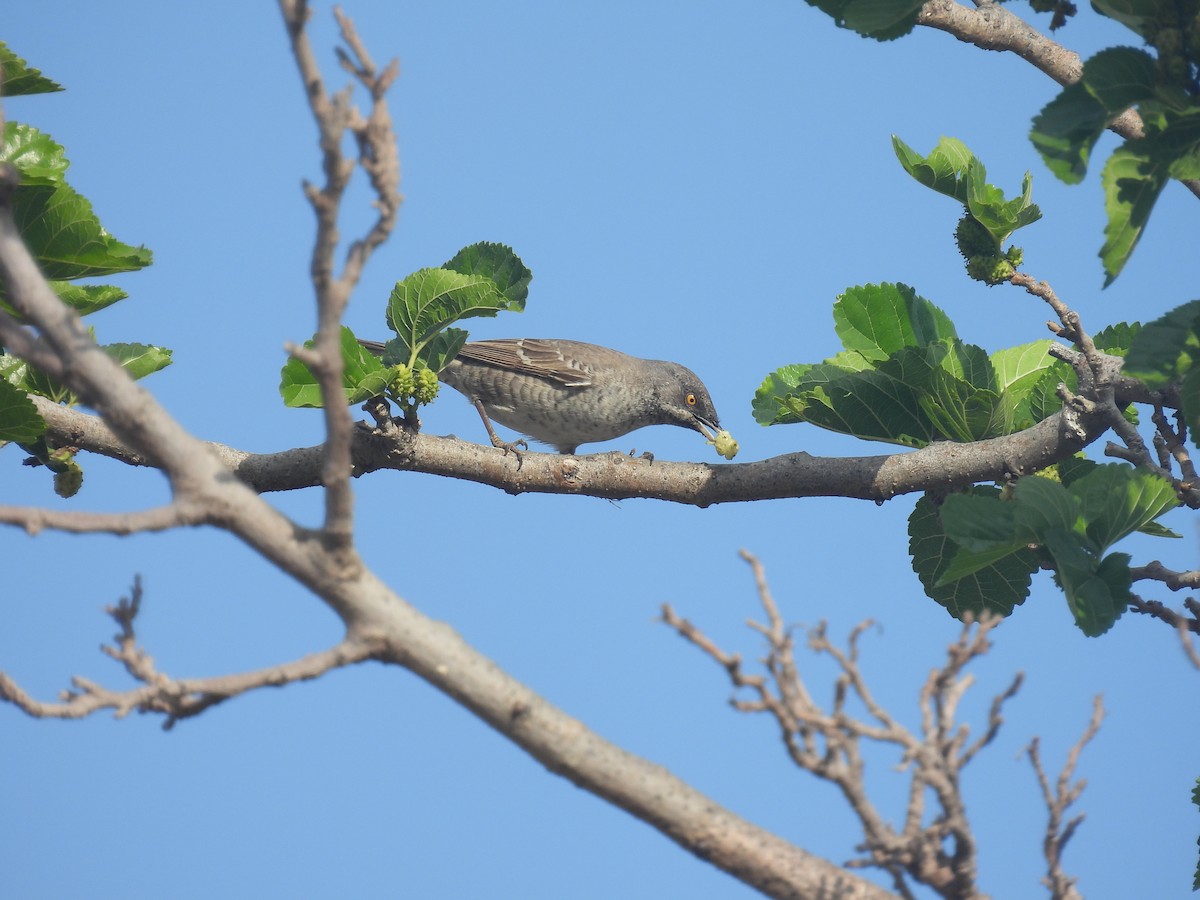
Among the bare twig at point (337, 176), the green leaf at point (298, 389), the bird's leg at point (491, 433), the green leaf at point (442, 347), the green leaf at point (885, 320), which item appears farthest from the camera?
the bird's leg at point (491, 433)

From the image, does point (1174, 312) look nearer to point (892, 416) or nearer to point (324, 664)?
point (892, 416)

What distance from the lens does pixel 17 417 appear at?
4.70m

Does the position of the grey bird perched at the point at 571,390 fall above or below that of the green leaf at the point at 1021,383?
above

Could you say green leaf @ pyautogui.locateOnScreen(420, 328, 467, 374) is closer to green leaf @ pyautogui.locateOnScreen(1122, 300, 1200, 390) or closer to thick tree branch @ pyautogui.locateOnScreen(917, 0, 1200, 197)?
thick tree branch @ pyautogui.locateOnScreen(917, 0, 1200, 197)

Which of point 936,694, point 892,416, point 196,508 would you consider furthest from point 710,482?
point 196,508

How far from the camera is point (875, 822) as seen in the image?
2672 millimetres

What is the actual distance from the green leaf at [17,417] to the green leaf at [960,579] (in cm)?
385

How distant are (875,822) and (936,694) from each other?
0.33 meters

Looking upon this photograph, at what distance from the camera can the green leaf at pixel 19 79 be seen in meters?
4.59

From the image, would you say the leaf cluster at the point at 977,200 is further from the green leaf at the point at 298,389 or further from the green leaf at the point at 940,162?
the green leaf at the point at 298,389

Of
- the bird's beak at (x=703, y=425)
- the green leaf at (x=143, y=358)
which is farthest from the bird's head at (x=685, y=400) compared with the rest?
the green leaf at (x=143, y=358)

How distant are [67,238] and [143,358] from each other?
31.5 inches

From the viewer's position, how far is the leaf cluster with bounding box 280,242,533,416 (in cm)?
504

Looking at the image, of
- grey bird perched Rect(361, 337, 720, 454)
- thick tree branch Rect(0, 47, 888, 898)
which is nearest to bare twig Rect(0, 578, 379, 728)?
thick tree branch Rect(0, 47, 888, 898)
